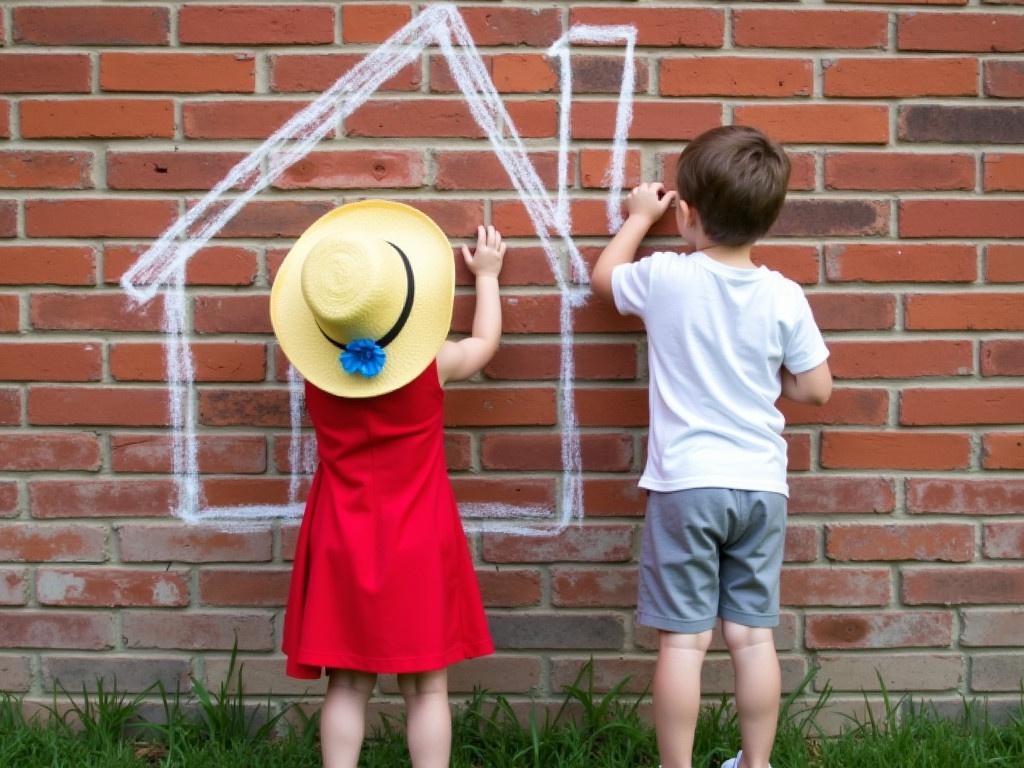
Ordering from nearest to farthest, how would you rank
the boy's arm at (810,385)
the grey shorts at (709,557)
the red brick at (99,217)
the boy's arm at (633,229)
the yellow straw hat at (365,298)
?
the yellow straw hat at (365,298), the grey shorts at (709,557), the boy's arm at (810,385), the boy's arm at (633,229), the red brick at (99,217)

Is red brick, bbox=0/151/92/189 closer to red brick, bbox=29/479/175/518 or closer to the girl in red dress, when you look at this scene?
the girl in red dress

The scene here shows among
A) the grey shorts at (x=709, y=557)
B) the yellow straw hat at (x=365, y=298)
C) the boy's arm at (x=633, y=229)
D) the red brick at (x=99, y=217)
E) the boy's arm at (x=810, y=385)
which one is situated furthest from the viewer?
the red brick at (x=99, y=217)

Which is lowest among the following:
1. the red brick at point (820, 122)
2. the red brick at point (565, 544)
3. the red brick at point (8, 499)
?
the red brick at point (565, 544)

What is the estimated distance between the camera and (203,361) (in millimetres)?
2811

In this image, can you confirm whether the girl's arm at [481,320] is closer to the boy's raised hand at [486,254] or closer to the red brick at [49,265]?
the boy's raised hand at [486,254]

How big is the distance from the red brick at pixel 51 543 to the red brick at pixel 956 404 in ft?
7.19

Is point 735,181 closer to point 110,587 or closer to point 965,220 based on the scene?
point 965,220

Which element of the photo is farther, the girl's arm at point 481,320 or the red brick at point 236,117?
the red brick at point 236,117

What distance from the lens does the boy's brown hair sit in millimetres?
2467

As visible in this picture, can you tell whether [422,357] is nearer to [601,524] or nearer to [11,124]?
[601,524]

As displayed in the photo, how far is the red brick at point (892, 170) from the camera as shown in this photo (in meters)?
2.78

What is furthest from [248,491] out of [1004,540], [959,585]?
[1004,540]

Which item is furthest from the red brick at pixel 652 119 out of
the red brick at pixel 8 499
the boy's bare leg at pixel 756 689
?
the red brick at pixel 8 499

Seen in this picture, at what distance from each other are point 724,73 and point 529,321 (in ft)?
2.69
